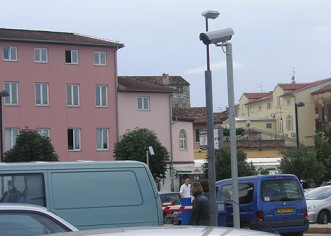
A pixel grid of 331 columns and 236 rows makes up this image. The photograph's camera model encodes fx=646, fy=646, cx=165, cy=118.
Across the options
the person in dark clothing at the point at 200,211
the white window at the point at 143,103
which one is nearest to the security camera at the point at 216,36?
the person in dark clothing at the point at 200,211

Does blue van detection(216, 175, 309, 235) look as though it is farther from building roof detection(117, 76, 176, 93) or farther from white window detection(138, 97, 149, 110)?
white window detection(138, 97, 149, 110)

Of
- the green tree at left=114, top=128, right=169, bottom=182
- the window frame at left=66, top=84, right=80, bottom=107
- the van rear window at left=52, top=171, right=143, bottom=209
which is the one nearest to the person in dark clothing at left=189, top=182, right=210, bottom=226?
the van rear window at left=52, top=171, right=143, bottom=209

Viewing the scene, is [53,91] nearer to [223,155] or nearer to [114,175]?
[223,155]

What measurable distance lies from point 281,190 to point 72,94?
38836 millimetres

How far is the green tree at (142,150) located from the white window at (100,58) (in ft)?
27.7

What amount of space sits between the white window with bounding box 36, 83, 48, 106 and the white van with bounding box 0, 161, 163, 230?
44.0 metres

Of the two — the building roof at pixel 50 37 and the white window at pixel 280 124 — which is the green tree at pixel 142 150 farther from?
the white window at pixel 280 124

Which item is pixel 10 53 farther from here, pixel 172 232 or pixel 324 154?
pixel 172 232

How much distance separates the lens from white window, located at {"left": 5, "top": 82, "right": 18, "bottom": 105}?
168ft

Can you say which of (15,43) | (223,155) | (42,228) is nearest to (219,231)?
(42,228)

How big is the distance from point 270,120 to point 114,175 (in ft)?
298

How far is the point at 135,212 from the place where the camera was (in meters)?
9.34

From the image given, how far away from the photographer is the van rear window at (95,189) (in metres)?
9.13

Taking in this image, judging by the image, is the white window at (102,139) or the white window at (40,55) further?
the white window at (102,139)
